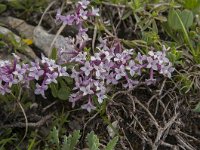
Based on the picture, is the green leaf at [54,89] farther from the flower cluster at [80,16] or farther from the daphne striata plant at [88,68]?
the flower cluster at [80,16]

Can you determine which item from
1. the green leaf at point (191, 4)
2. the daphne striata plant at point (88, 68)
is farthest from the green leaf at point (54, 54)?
the green leaf at point (191, 4)

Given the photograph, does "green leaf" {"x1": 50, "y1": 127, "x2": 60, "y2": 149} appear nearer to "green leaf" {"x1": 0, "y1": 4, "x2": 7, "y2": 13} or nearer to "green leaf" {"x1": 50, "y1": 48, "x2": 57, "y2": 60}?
"green leaf" {"x1": 50, "y1": 48, "x2": 57, "y2": 60}

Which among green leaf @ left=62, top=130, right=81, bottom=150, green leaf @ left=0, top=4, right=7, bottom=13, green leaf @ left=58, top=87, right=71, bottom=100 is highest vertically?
green leaf @ left=0, top=4, right=7, bottom=13

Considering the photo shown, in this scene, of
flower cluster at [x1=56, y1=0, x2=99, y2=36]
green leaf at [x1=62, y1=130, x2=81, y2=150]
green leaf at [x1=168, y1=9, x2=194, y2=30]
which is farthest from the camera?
green leaf at [x1=168, y1=9, x2=194, y2=30]

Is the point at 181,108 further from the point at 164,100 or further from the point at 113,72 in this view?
the point at 113,72

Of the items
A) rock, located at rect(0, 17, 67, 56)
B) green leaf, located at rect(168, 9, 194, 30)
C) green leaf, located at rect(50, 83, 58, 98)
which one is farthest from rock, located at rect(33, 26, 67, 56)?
green leaf, located at rect(168, 9, 194, 30)

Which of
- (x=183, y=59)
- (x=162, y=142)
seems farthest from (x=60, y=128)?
(x=183, y=59)

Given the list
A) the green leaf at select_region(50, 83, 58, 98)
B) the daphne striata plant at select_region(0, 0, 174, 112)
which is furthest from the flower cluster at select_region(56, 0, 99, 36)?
the green leaf at select_region(50, 83, 58, 98)

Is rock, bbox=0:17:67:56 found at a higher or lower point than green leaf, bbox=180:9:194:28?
lower

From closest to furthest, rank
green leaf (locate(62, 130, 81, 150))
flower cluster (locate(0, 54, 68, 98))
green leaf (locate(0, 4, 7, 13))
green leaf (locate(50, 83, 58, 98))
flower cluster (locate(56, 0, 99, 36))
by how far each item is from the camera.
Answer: green leaf (locate(62, 130, 81, 150))
flower cluster (locate(0, 54, 68, 98))
green leaf (locate(50, 83, 58, 98))
flower cluster (locate(56, 0, 99, 36))
green leaf (locate(0, 4, 7, 13))

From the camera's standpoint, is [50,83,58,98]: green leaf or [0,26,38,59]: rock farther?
[0,26,38,59]: rock
